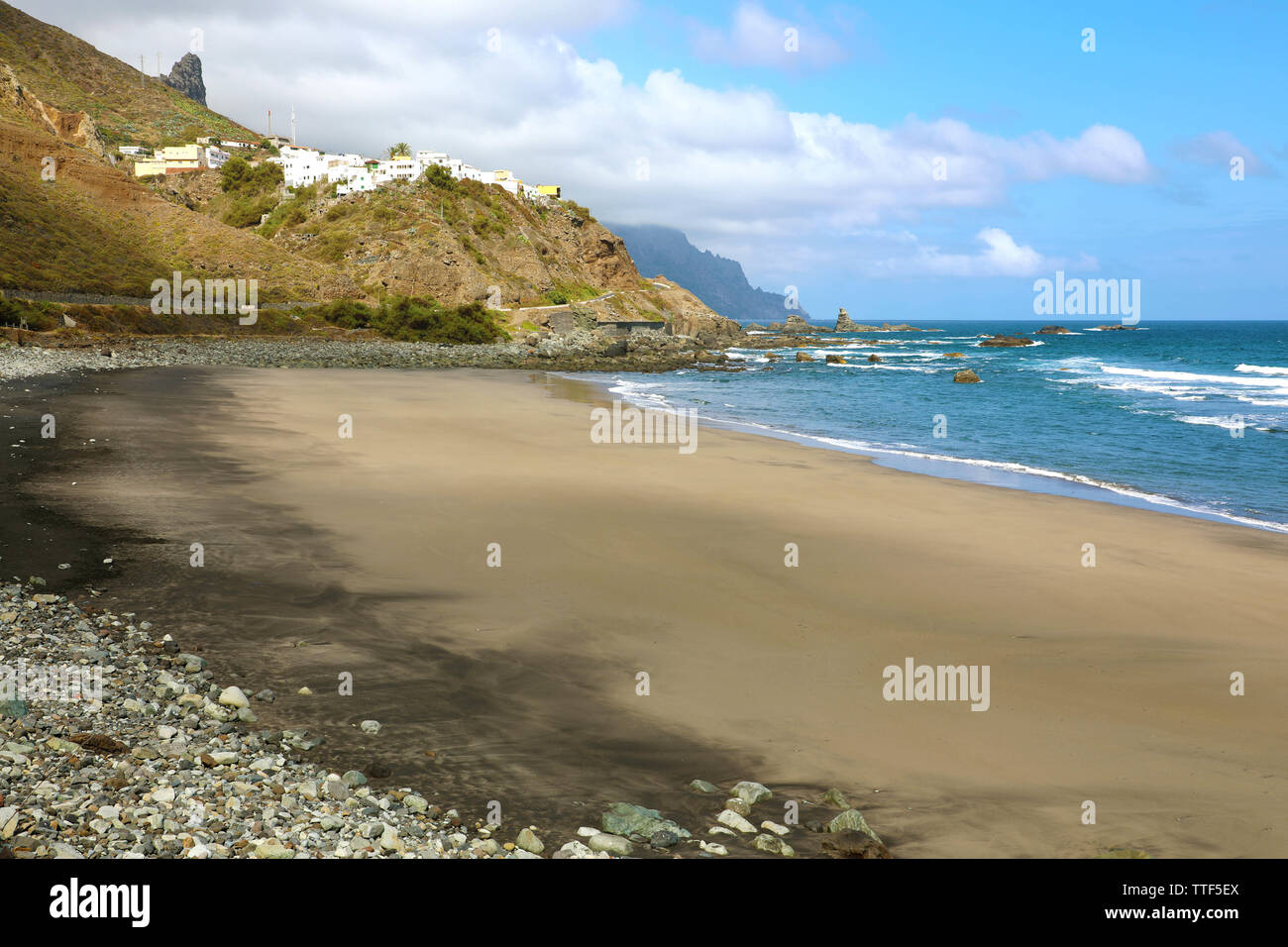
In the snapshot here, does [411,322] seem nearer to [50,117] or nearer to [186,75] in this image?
[50,117]

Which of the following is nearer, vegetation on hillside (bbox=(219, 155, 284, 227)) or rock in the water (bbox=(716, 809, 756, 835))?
rock in the water (bbox=(716, 809, 756, 835))

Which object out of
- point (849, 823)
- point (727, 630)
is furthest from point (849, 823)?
point (727, 630)

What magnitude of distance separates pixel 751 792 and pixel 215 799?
3386mm

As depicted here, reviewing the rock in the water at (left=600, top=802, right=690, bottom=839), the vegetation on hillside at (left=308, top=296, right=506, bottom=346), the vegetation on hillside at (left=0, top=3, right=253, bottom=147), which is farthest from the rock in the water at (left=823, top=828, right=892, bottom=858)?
the vegetation on hillside at (left=0, top=3, right=253, bottom=147)

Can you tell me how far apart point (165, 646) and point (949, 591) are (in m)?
9.10

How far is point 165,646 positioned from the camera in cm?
734

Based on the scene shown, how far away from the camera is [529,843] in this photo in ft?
15.8

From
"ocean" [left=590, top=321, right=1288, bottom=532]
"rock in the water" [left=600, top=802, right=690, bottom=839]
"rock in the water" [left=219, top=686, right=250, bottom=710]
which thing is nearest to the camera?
"rock in the water" [left=600, top=802, right=690, bottom=839]

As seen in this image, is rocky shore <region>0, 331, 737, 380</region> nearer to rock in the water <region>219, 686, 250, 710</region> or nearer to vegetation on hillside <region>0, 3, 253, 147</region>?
rock in the water <region>219, 686, 250, 710</region>

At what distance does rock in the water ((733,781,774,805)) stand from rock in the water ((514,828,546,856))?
1488 mm

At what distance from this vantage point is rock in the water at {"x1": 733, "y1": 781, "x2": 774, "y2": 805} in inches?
221
